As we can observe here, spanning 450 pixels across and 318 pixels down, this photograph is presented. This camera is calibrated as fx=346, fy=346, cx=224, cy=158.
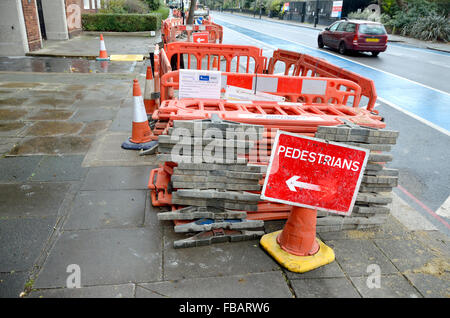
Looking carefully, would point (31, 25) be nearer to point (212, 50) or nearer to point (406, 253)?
point (212, 50)

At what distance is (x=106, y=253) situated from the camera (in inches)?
120

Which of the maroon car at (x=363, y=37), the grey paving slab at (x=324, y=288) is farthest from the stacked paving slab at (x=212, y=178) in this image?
the maroon car at (x=363, y=37)

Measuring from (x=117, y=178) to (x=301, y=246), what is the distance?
8.22 ft

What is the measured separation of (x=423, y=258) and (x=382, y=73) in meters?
12.1

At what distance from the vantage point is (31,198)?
12.7 ft

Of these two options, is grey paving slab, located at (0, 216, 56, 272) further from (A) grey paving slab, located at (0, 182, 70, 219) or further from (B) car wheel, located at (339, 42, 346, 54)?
(B) car wheel, located at (339, 42, 346, 54)

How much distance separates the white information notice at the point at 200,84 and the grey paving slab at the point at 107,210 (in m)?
1.30

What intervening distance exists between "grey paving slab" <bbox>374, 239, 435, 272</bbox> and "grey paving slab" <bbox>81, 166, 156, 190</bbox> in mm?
2740

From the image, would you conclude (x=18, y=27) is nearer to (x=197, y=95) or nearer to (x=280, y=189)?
(x=197, y=95)

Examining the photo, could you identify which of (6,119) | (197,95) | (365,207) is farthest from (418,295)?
(6,119)

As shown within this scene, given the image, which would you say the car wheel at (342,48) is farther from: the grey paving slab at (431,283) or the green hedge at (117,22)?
the grey paving slab at (431,283)

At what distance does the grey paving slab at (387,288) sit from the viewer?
107 inches

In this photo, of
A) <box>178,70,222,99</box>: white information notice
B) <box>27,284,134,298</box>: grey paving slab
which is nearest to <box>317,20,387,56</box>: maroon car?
<box>178,70,222,99</box>: white information notice

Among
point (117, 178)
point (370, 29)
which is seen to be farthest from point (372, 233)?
point (370, 29)
